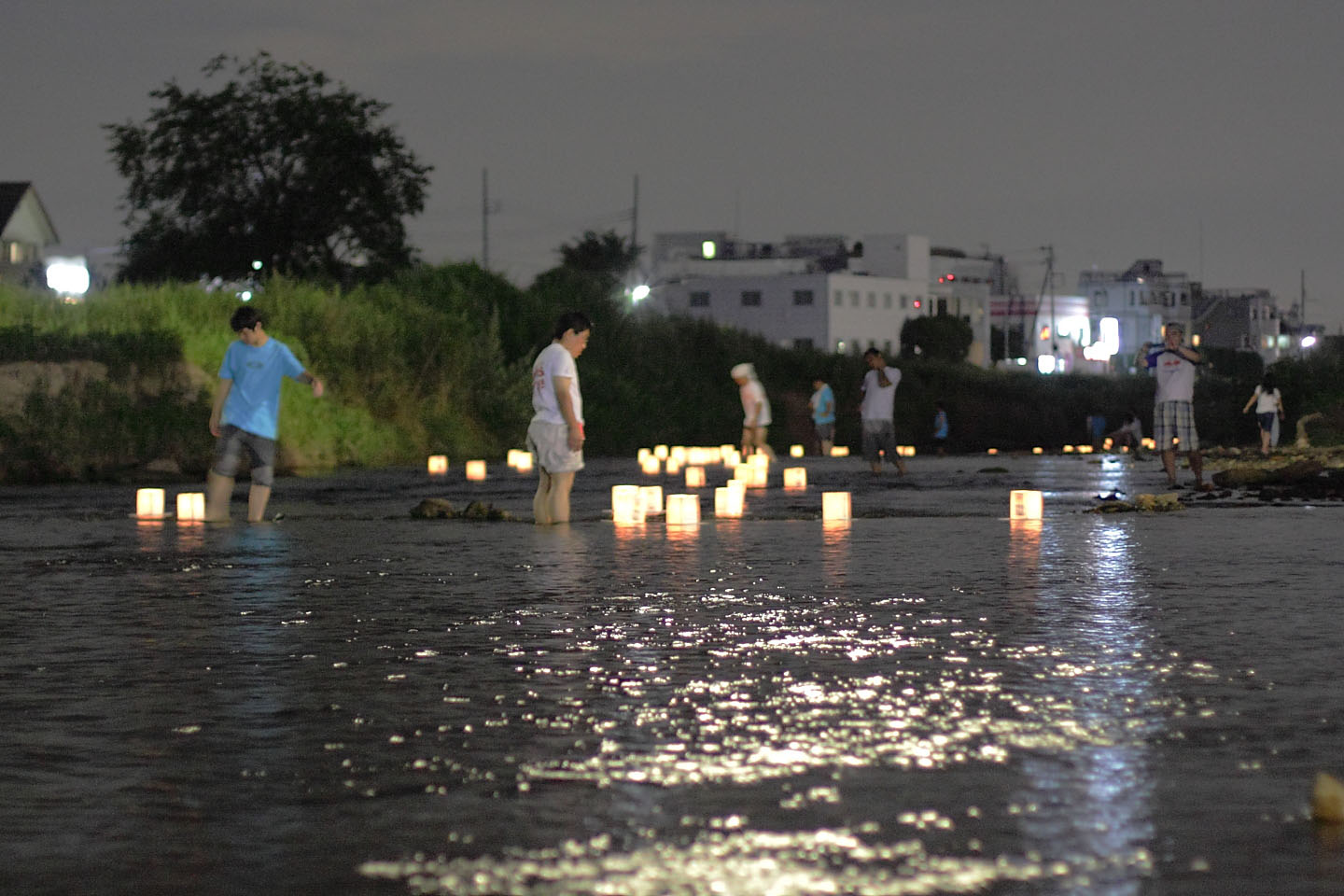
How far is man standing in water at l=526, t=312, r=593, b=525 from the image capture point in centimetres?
1684

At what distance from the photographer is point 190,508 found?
61.3ft

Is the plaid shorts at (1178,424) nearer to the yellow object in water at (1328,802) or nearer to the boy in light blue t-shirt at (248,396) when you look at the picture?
the boy in light blue t-shirt at (248,396)

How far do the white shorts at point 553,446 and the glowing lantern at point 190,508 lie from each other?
3.24m

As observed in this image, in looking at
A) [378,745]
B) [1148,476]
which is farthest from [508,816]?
[1148,476]

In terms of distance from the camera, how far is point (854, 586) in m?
12.0

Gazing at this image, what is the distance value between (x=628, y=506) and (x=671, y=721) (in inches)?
444

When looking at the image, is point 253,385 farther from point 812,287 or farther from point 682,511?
point 812,287

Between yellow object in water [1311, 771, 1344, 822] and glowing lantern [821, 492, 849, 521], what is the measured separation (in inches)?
529

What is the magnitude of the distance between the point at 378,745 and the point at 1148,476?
25053 millimetres

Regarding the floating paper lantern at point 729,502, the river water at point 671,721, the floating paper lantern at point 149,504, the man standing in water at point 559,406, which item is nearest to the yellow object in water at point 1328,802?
the river water at point 671,721

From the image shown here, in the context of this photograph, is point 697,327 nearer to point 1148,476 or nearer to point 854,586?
point 1148,476

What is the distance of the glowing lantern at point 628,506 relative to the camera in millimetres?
18250

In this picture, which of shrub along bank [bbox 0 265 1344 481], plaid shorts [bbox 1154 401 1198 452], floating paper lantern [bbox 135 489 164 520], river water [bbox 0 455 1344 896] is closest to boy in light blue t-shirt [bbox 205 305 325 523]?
floating paper lantern [bbox 135 489 164 520]

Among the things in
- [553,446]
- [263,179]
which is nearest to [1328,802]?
[553,446]
